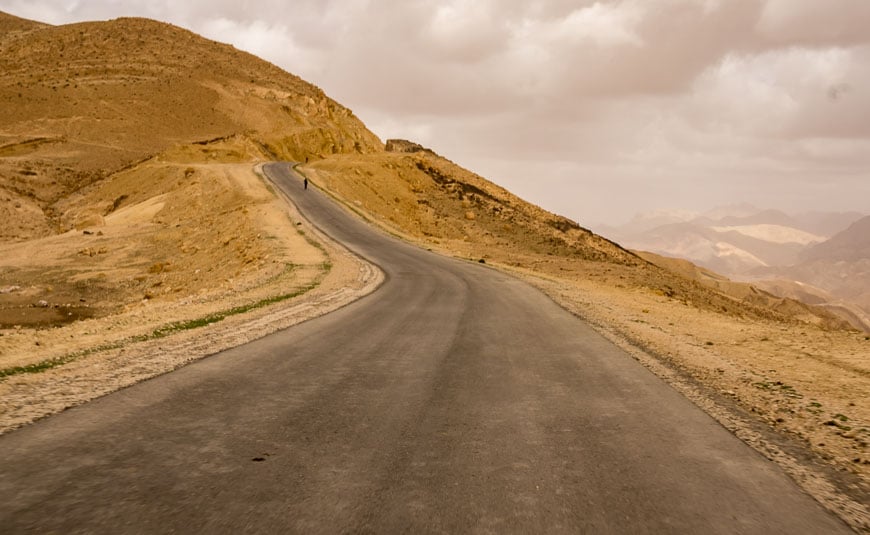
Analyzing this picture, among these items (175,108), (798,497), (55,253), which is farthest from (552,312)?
(175,108)

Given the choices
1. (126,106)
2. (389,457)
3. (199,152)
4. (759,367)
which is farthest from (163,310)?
(126,106)

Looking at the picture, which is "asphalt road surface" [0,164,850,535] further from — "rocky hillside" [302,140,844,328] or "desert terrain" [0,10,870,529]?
"rocky hillside" [302,140,844,328]

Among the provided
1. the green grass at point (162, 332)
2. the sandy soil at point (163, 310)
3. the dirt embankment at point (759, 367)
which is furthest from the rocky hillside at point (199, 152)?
the green grass at point (162, 332)

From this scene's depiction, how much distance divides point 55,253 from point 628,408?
31.8 meters

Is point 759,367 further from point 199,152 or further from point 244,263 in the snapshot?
point 199,152

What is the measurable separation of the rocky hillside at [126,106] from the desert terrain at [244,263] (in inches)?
19.7

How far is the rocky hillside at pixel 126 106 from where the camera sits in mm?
60156

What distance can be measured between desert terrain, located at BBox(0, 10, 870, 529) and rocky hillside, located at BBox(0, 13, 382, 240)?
0.50 metres

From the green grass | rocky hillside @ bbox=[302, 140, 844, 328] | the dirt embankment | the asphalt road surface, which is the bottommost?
the green grass

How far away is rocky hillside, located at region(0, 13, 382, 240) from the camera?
60156 millimetres

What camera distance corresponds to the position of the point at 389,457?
4238mm

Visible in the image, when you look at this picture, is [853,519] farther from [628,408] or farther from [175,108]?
[175,108]

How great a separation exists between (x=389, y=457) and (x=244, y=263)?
20.9 metres

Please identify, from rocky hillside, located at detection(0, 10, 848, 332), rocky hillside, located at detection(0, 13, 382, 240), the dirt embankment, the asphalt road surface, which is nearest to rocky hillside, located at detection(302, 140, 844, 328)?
rocky hillside, located at detection(0, 10, 848, 332)
